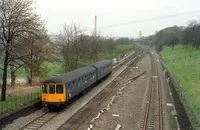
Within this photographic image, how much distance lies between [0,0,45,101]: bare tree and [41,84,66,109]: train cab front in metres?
3.49

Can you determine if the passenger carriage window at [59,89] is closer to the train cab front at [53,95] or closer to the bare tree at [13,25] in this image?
the train cab front at [53,95]

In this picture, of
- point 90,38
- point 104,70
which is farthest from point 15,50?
point 90,38

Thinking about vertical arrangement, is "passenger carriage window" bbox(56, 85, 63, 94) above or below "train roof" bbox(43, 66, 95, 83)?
below

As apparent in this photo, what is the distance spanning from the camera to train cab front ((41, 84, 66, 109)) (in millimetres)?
22078

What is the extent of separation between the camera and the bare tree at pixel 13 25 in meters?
22.1

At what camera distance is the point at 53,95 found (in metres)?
22.2

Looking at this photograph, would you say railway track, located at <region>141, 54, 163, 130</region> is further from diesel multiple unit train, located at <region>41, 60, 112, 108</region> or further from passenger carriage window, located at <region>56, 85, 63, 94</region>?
passenger carriage window, located at <region>56, 85, 63, 94</region>

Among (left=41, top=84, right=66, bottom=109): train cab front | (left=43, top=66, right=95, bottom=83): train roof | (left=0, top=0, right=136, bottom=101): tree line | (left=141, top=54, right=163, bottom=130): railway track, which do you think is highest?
(left=0, top=0, right=136, bottom=101): tree line

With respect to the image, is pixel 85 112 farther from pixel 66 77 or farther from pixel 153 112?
pixel 153 112

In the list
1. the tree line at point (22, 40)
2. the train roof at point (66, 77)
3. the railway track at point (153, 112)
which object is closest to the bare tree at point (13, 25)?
the tree line at point (22, 40)

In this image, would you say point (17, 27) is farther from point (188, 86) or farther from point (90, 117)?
point (188, 86)

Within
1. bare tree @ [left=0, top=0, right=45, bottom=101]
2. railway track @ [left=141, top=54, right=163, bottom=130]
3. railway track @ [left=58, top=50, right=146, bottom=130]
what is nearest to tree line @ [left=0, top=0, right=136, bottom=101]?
bare tree @ [left=0, top=0, right=45, bottom=101]

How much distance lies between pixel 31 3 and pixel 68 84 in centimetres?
753

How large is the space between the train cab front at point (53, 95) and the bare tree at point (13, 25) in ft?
11.4
